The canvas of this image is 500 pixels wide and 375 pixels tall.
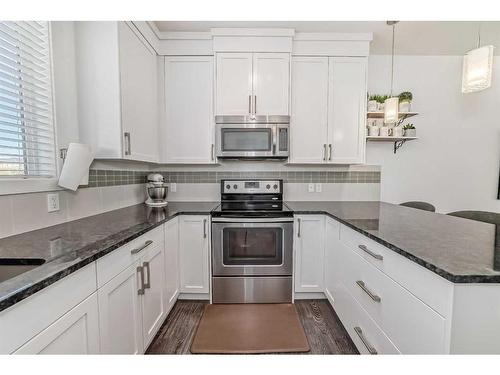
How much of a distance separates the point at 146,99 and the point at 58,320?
179 cm

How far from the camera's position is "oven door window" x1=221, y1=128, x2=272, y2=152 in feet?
7.56

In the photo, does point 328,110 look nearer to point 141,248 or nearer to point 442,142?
point 442,142

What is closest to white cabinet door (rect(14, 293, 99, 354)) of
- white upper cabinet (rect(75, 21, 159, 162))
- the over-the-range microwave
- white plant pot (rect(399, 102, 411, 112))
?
white upper cabinet (rect(75, 21, 159, 162))

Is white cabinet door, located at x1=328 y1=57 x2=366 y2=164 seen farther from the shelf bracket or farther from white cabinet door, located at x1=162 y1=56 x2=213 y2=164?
white cabinet door, located at x1=162 y1=56 x2=213 y2=164

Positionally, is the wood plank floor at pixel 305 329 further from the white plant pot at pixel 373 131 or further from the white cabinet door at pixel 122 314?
the white plant pot at pixel 373 131

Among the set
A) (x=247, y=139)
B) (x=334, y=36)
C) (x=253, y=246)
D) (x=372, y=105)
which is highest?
(x=334, y=36)

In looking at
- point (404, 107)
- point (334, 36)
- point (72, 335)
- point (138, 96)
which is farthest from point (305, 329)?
point (334, 36)

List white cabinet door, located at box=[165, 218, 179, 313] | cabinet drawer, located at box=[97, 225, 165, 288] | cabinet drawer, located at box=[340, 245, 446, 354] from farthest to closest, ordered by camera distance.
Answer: white cabinet door, located at box=[165, 218, 179, 313], cabinet drawer, located at box=[97, 225, 165, 288], cabinet drawer, located at box=[340, 245, 446, 354]

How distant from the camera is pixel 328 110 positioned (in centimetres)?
238

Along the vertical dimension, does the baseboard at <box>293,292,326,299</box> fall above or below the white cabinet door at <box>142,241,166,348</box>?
below

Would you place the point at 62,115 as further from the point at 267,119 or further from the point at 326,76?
the point at 326,76

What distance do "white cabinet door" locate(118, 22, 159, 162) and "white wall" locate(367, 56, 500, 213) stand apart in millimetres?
2356

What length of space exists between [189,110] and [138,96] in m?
0.55

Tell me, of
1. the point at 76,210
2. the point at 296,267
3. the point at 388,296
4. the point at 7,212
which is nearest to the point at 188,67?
the point at 76,210
